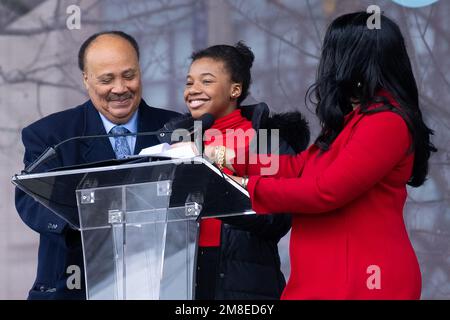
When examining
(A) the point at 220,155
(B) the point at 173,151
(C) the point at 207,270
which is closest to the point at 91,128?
(C) the point at 207,270

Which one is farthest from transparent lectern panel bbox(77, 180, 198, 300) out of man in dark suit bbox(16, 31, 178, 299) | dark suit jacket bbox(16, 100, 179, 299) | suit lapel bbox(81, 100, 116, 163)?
suit lapel bbox(81, 100, 116, 163)

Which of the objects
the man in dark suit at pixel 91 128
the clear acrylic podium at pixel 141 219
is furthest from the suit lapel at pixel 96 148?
the clear acrylic podium at pixel 141 219

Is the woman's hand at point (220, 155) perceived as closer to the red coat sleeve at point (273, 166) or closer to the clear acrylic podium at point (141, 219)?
the red coat sleeve at point (273, 166)

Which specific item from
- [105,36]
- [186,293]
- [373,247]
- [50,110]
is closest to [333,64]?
[373,247]

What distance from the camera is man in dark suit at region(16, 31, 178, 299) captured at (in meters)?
3.84

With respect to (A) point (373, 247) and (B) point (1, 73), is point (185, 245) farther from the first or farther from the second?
(B) point (1, 73)

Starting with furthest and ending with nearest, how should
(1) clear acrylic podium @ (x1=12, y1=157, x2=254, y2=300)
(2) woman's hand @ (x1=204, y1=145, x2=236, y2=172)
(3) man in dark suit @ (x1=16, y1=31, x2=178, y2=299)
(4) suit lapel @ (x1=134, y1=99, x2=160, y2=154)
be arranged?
(4) suit lapel @ (x1=134, y1=99, x2=160, y2=154) < (3) man in dark suit @ (x1=16, y1=31, x2=178, y2=299) < (2) woman's hand @ (x1=204, y1=145, x2=236, y2=172) < (1) clear acrylic podium @ (x1=12, y1=157, x2=254, y2=300)

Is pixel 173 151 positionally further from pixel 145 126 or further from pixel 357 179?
pixel 145 126

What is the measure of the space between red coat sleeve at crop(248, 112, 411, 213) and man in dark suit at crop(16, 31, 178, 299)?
0.98m

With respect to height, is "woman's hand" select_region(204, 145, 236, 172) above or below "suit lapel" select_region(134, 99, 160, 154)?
below

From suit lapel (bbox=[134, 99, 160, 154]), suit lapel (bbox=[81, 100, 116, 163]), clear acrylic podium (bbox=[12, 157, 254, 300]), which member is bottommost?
clear acrylic podium (bbox=[12, 157, 254, 300])

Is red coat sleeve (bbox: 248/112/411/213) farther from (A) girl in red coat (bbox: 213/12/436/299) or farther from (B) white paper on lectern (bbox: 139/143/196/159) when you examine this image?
(B) white paper on lectern (bbox: 139/143/196/159)

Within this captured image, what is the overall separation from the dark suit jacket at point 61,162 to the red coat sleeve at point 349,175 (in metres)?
0.86

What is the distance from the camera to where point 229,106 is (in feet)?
12.7
